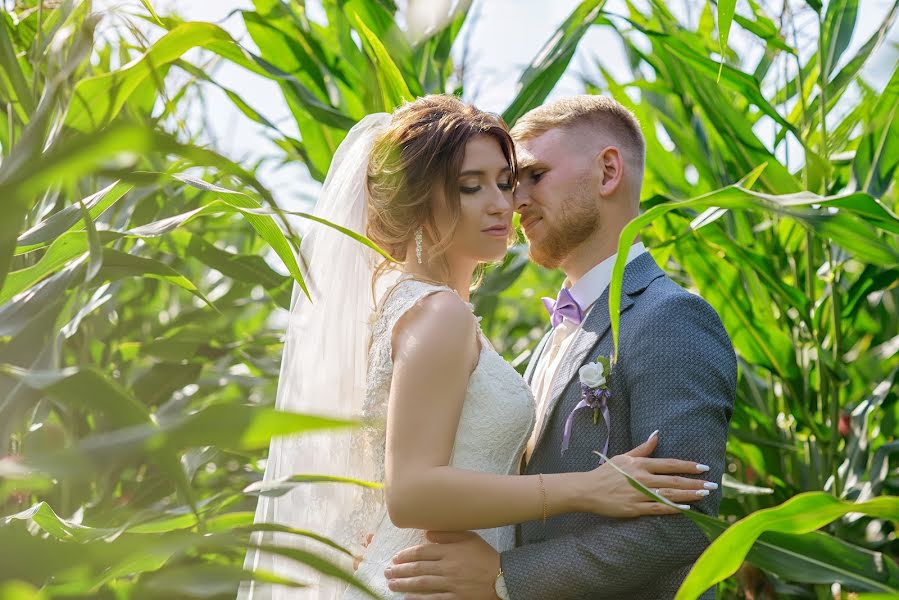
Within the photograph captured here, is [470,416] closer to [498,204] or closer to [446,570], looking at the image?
[446,570]

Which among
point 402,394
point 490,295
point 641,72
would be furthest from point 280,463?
point 641,72

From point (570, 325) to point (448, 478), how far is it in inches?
17.3

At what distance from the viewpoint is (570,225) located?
1.48m

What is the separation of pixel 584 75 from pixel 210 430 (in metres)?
1.95

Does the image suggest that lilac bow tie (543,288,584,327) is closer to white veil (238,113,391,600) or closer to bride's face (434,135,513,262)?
bride's face (434,135,513,262)

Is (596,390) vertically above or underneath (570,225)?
underneath

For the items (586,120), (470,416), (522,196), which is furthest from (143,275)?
(586,120)

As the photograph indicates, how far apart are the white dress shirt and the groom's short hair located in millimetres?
210

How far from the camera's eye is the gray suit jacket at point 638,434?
46.1 inches

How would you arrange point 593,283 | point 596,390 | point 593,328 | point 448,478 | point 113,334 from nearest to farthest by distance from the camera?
point 448,478 → point 596,390 → point 593,328 → point 593,283 → point 113,334

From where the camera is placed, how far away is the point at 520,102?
151 cm

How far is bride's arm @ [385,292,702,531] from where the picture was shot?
1136 mm

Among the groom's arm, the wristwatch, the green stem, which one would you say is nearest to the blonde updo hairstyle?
the groom's arm

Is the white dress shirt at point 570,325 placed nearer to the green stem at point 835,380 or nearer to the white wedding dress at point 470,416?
the white wedding dress at point 470,416
